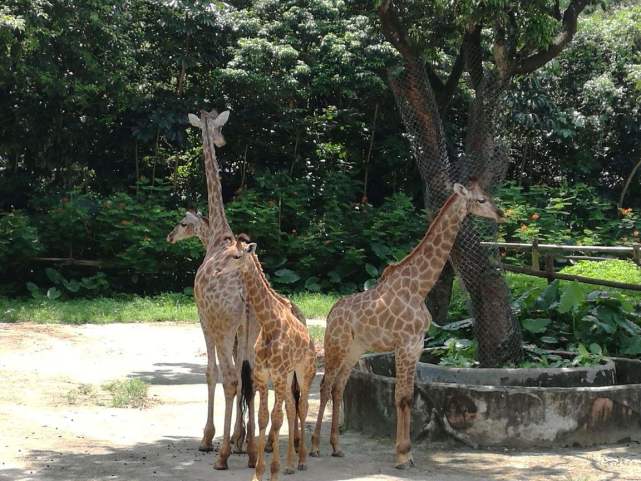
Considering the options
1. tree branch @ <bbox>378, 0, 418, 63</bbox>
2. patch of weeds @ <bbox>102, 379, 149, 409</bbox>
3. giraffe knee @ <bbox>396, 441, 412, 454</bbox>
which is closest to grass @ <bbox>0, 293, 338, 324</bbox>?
patch of weeds @ <bbox>102, 379, 149, 409</bbox>

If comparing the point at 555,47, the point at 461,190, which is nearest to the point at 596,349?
the point at 461,190

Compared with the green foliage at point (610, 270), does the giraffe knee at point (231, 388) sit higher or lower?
lower

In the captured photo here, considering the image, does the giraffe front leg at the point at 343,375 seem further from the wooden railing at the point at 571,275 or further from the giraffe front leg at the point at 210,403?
the wooden railing at the point at 571,275

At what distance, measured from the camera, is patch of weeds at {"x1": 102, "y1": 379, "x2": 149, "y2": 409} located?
31.5ft

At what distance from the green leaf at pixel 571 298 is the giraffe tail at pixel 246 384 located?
3673mm

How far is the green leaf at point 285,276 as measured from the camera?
18.6 metres

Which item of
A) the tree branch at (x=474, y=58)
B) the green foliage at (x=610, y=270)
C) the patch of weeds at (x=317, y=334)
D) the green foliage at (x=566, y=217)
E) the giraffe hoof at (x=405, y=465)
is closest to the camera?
the giraffe hoof at (x=405, y=465)

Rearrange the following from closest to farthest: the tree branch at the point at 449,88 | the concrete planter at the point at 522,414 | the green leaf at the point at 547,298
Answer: the concrete planter at the point at 522,414 < the green leaf at the point at 547,298 < the tree branch at the point at 449,88

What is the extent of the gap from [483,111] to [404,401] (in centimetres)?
349

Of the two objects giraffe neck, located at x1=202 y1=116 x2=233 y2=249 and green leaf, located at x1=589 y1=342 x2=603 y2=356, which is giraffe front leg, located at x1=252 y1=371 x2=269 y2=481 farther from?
green leaf, located at x1=589 y1=342 x2=603 y2=356

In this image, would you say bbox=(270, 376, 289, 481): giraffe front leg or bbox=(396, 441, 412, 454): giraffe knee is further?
bbox=(396, 441, 412, 454): giraffe knee

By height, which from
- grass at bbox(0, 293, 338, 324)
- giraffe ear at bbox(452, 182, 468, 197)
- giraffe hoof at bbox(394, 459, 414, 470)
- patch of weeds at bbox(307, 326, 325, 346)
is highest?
giraffe ear at bbox(452, 182, 468, 197)

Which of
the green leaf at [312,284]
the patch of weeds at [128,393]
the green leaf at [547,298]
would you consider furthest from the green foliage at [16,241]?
the green leaf at [547,298]

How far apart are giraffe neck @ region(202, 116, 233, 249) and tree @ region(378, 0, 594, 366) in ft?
6.94
